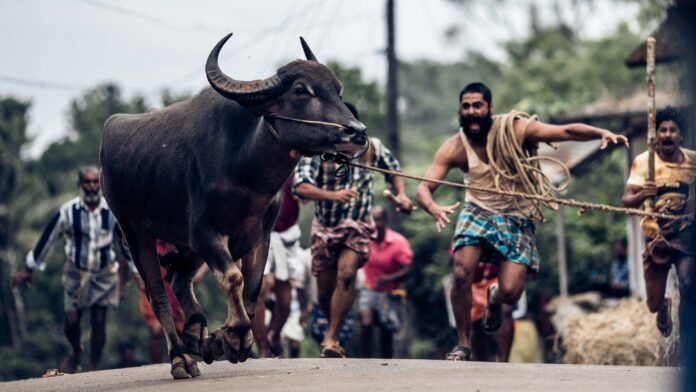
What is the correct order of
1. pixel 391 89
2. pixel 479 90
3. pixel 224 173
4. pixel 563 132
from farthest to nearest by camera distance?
pixel 391 89
pixel 479 90
pixel 563 132
pixel 224 173

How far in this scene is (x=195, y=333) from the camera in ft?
27.6

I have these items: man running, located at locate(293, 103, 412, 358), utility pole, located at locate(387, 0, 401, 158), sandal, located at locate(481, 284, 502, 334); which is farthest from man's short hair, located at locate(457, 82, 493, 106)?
utility pole, located at locate(387, 0, 401, 158)

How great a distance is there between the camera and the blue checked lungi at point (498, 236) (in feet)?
31.2

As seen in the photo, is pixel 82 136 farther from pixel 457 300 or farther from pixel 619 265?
pixel 457 300

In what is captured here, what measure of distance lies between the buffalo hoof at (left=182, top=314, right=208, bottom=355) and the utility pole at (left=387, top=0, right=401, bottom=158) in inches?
444

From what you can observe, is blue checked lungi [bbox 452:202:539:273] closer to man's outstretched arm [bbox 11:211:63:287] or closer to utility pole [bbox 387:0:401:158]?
man's outstretched arm [bbox 11:211:63:287]

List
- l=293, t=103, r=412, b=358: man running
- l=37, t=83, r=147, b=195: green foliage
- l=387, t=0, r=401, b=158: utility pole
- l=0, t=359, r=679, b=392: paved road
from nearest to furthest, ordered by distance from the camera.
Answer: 1. l=0, t=359, r=679, b=392: paved road
2. l=293, t=103, r=412, b=358: man running
3. l=387, t=0, r=401, b=158: utility pole
4. l=37, t=83, r=147, b=195: green foliage

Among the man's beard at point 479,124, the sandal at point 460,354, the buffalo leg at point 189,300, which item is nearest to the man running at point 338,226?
the man's beard at point 479,124

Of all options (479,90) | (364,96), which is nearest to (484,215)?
(479,90)

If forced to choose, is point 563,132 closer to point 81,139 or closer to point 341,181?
point 341,181

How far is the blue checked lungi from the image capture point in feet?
31.2

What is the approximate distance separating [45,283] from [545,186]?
86.7 ft

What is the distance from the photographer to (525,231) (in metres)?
9.68

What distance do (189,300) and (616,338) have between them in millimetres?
6117
